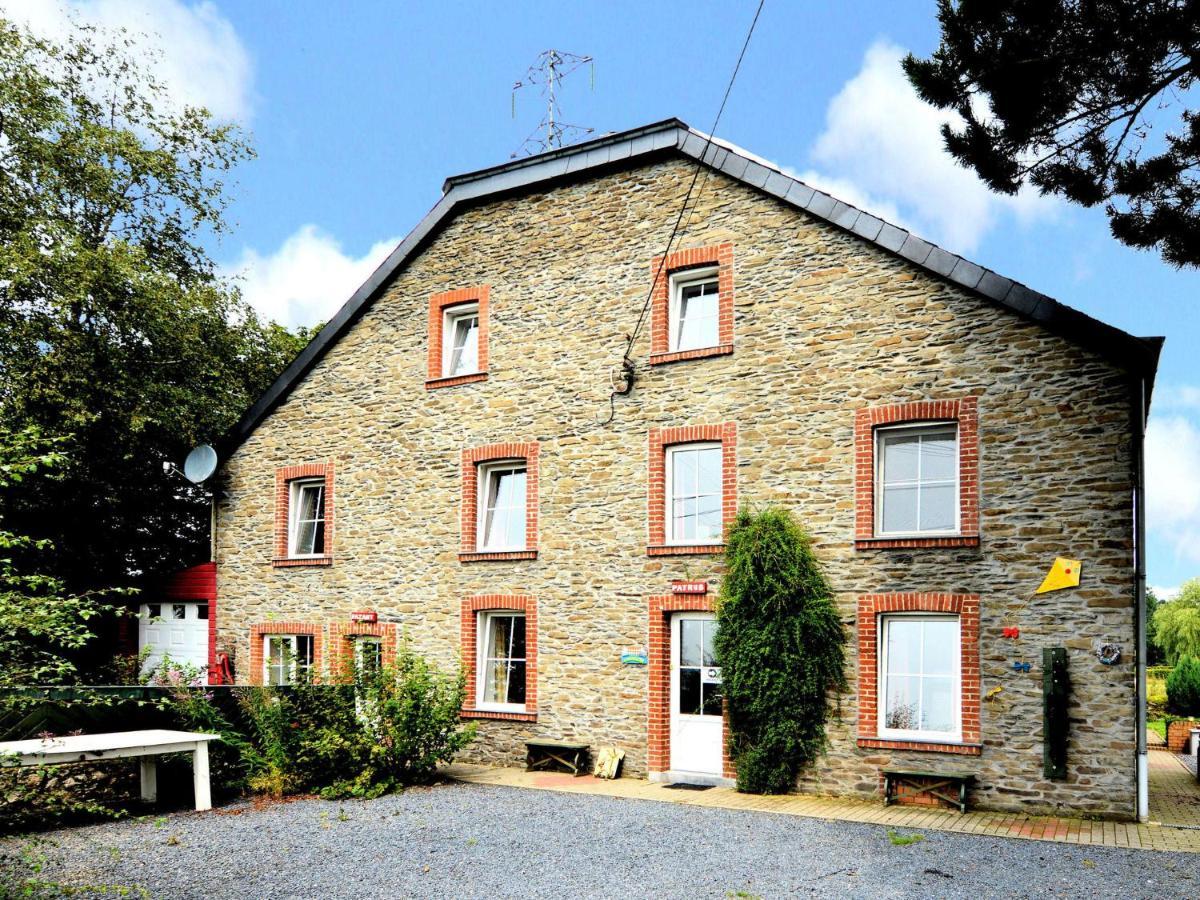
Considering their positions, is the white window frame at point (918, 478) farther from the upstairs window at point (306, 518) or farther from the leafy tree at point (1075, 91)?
the upstairs window at point (306, 518)

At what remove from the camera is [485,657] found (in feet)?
49.9

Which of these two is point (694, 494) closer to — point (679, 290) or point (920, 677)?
point (679, 290)

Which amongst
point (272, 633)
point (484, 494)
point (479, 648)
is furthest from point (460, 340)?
point (272, 633)

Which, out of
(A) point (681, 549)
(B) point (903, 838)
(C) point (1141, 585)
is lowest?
(B) point (903, 838)

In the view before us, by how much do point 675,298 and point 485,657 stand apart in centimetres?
583

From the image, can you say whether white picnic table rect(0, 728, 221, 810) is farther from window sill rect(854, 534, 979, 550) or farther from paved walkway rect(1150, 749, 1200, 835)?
paved walkway rect(1150, 749, 1200, 835)

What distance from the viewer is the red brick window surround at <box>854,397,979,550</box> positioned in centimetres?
1161

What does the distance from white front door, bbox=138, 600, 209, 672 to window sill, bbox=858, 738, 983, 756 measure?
1188 centimetres

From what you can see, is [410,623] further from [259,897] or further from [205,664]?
[259,897]

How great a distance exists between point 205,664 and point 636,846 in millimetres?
11446

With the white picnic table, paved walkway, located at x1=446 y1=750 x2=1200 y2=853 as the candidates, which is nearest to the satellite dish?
the white picnic table

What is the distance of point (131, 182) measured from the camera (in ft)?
71.6

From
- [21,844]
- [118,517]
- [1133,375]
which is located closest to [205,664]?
[118,517]

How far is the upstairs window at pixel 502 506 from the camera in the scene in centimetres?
1528
